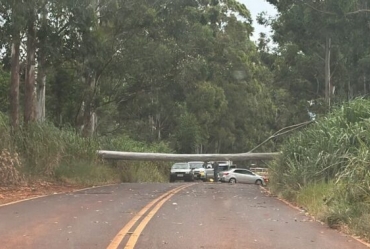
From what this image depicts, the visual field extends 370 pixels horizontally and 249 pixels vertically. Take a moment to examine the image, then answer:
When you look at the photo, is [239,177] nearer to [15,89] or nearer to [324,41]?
[324,41]

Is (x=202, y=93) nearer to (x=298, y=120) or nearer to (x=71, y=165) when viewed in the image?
(x=298, y=120)

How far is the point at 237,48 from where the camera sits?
54094 millimetres

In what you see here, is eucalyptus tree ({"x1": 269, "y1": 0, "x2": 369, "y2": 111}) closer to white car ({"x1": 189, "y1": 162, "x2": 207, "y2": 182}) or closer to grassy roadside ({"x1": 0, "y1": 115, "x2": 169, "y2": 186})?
white car ({"x1": 189, "y1": 162, "x2": 207, "y2": 182})

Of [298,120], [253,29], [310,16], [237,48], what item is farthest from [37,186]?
[253,29]

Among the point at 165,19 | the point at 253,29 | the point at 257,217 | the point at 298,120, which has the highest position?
the point at 253,29

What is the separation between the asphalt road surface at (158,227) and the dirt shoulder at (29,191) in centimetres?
162

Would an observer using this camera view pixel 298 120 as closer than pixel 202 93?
Yes

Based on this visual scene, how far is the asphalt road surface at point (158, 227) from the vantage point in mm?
8859

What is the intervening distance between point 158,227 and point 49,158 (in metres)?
13.1

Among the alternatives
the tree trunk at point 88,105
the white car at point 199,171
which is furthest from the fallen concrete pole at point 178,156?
the white car at point 199,171

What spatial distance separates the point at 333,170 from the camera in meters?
15.9

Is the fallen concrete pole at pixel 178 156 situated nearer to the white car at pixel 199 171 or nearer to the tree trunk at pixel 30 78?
the tree trunk at pixel 30 78

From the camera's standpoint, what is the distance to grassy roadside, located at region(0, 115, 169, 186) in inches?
784

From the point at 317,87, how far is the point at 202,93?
1086cm
